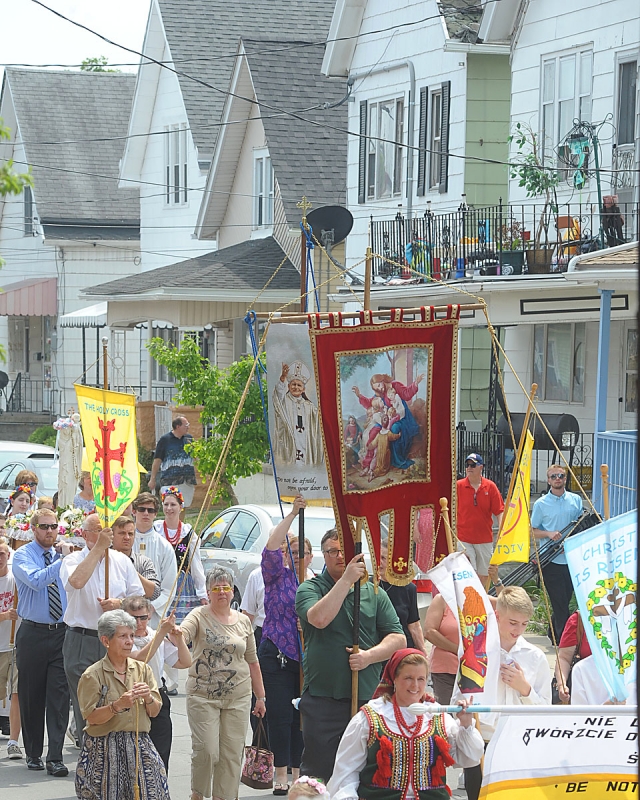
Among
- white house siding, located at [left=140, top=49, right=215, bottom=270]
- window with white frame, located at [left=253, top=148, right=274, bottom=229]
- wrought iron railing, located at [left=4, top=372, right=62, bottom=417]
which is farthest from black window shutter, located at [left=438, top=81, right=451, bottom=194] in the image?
wrought iron railing, located at [left=4, top=372, right=62, bottom=417]

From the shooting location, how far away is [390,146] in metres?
22.5

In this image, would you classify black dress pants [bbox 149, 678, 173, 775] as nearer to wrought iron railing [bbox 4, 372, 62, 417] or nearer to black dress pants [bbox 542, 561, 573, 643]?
black dress pants [bbox 542, 561, 573, 643]

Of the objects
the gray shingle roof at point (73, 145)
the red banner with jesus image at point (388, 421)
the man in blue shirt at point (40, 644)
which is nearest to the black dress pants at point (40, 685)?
the man in blue shirt at point (40, 644)

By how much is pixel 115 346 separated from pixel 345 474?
26.5 metres

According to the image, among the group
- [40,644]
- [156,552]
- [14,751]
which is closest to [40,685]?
[40,644]

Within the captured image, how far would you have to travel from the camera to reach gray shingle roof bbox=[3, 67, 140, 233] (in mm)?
36969

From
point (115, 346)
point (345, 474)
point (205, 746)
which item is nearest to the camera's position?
point (345, 474)

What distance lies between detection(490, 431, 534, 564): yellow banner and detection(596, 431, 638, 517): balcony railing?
2.73 meters

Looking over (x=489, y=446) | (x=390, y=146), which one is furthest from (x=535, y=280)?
(x=390, y=146)

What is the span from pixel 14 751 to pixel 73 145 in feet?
98.0

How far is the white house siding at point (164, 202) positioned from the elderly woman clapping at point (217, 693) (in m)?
21.8

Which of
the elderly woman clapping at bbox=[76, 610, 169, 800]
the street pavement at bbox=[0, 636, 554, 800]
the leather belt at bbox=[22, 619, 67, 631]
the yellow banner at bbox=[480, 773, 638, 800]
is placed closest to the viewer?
the yellow banner at bbox=[480, 773, 638, 800]

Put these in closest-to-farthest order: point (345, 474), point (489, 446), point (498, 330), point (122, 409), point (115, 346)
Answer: point (345, 474) < point (122, 409) < point (489, 446) < point (498, 330) < point (115, 346)

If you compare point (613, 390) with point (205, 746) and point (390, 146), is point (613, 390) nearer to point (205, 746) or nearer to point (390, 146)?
point (390, 146)
